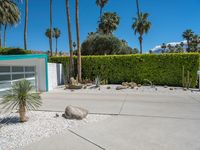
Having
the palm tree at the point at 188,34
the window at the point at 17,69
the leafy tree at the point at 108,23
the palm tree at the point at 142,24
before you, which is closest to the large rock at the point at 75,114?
the window at the point at 17,69

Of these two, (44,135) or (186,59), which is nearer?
(44,135)

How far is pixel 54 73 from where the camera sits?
53.6 feet

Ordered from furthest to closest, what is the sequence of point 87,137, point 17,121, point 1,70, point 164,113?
point 1,70, point 164,113, point 17,121, point 87,137

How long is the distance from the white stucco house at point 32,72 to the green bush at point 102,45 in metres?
12.9

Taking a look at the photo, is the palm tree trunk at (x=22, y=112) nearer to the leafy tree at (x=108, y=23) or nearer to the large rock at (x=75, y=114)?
the large rock at (x=75, y=114)

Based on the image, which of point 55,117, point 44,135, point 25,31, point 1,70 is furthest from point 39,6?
point 44,135

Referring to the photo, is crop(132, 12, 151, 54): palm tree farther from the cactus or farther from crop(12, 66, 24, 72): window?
crop(12, 66, 24, 72): window

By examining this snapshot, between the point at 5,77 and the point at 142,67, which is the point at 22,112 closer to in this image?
the point at 5,77

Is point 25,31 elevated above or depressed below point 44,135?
above

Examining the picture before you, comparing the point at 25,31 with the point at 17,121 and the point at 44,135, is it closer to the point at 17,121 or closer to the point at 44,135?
the point at 17,121

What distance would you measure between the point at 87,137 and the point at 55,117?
2.29 meters

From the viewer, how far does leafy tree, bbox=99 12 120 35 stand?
34.1 meters

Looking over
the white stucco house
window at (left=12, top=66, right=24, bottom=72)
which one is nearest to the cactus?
the white stucco house

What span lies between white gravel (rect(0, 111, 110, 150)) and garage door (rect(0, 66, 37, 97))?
5120 mm
